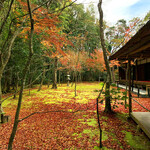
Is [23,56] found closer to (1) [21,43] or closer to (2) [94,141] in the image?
(1) [21,43]

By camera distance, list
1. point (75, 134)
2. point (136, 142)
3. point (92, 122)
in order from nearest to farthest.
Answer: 1. point (136, 142)
2. point (75, 134)
3. point (92, 122)

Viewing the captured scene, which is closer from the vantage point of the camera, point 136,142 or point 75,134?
point 136,142

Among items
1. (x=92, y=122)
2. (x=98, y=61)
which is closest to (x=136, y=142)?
(x=92, y=122)

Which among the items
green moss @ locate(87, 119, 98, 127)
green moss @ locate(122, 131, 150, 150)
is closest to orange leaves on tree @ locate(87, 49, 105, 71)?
green moss @ locate(87, 119, 98, 127)

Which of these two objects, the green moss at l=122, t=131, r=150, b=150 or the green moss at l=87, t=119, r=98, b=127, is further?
the green moss at l=87, t=119, r=98, b=127

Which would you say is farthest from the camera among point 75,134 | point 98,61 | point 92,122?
point 98,61

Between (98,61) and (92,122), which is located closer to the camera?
(92,122)

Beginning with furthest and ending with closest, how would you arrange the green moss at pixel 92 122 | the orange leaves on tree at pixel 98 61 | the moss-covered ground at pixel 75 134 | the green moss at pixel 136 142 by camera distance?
the orange leaves on tree at pixel 98 61 < the green moss at pixel 92 122 < the moss-covered ground at pixel 75 134 < the green moss at pixel 136 142

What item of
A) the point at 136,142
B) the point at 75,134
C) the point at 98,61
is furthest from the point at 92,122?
the point at 98,61

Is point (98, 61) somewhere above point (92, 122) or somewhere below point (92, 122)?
above

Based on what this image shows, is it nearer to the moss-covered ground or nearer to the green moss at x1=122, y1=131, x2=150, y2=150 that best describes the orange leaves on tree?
the moss-covered ground

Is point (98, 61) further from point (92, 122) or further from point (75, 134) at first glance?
point (75, 134)

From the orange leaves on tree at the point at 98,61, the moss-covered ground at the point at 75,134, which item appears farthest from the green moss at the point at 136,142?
the orange leaves on tree at the point at 98,61

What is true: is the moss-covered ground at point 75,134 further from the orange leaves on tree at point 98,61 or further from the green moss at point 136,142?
the orange leaves on tree at point 98,61
